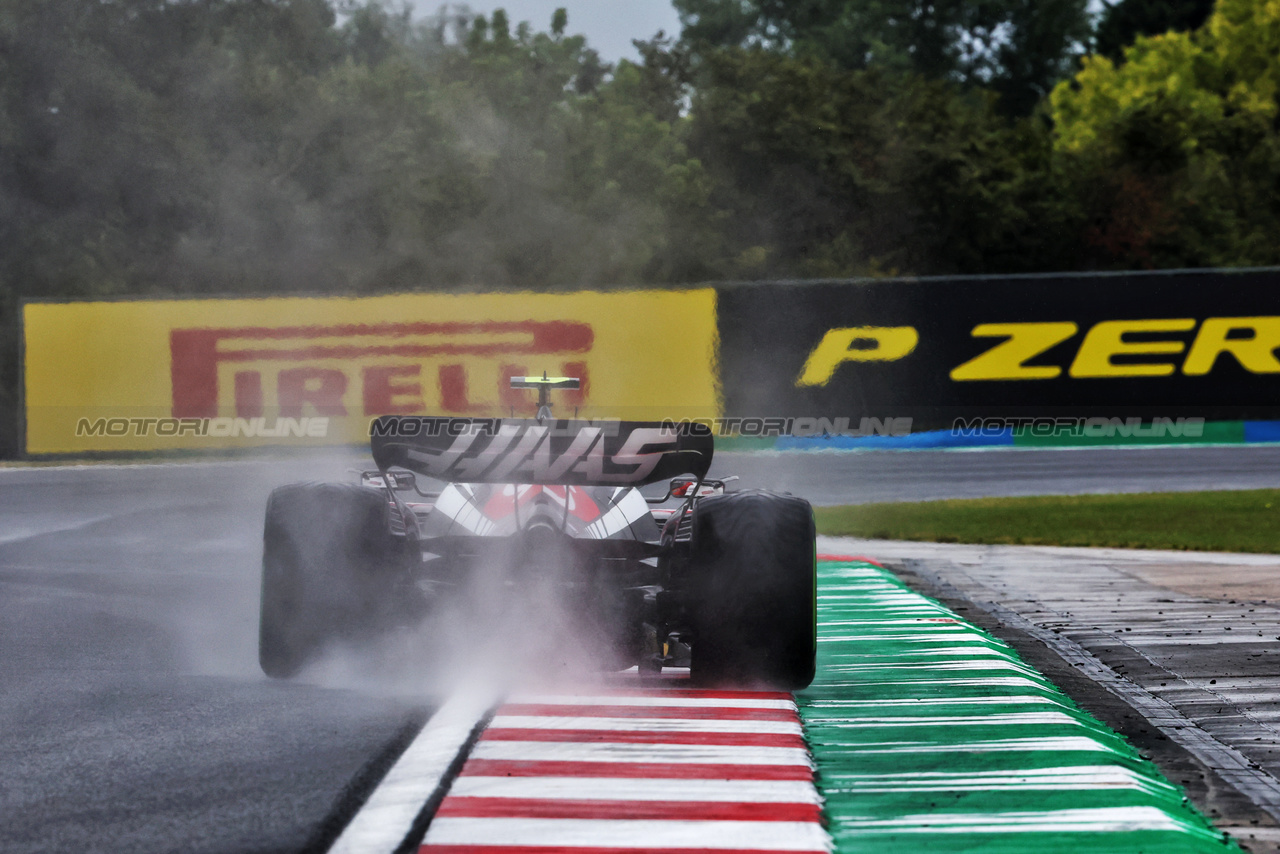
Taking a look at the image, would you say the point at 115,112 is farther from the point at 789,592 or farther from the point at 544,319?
the point at 789,592

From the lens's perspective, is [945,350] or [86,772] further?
[945,350]

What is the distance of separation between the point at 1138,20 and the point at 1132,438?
4967 centimetres

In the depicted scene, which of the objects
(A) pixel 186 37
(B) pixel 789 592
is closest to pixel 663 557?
(B) pixel 789 592

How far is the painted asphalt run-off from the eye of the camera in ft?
14.6

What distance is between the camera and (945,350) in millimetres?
21828

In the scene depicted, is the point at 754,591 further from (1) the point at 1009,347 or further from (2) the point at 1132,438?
(2) the point at 1132,438

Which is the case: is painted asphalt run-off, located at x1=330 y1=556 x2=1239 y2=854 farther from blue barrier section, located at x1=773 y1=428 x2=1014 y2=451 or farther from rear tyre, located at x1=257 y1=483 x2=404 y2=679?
blue barrier section, located at x1=773 y1=428 x2=1014 y2=451

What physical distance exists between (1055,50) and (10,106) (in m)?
47.5

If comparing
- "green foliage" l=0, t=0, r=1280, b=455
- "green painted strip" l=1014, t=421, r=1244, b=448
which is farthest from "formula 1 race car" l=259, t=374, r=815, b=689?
"green foliage" l=0, t=0, r=1280, b=455

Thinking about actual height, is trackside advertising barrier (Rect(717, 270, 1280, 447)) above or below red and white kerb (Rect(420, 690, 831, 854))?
above

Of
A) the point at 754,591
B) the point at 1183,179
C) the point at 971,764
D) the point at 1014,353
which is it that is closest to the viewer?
the point at 971,764

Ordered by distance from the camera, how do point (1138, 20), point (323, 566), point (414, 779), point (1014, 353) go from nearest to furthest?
point (414, 779) → point (323, 566) → point (1014, 353) → point (1138, 20)

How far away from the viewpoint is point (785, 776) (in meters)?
5.18

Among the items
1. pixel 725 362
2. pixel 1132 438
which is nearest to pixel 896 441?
pixel 725 362
